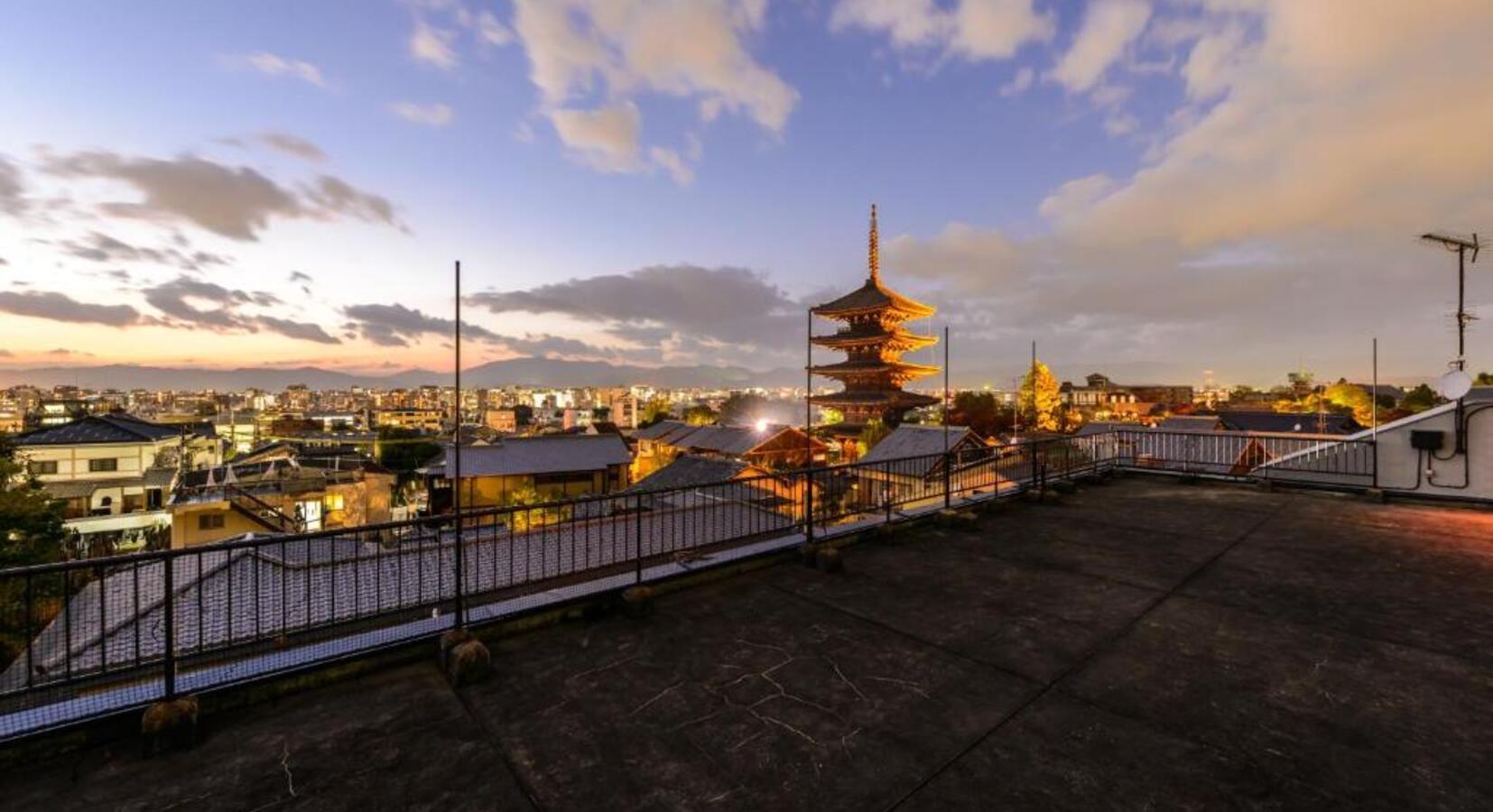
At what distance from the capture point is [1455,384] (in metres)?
10.3

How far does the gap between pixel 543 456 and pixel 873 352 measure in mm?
29562

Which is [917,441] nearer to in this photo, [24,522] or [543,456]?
[543,456]

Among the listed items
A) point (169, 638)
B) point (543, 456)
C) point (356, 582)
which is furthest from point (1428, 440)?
point (543, 456)

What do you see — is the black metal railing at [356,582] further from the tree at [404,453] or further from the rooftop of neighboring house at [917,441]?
the tree at [404,453]

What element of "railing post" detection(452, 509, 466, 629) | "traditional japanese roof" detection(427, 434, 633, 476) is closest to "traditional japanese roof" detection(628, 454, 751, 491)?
"traditional japanese roof" detection(427, 434, 633, 476)

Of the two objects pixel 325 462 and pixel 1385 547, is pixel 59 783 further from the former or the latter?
→ pixel 325 462

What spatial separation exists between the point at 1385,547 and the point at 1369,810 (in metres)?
6.97

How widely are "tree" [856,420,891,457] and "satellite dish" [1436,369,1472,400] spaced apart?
3495 centimetres

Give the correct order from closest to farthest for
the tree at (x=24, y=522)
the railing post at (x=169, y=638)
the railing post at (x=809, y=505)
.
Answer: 1. the railing post at (x=169, y=638)
2. the railing post at (x=809, y=505)
3. the tree at (x=24, y=522)

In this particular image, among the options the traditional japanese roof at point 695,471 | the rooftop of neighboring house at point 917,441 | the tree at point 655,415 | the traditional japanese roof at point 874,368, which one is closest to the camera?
the rooftop of neighboring house at point 917,441

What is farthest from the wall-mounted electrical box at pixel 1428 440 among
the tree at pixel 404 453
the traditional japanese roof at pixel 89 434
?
the tree at pixel 404 453

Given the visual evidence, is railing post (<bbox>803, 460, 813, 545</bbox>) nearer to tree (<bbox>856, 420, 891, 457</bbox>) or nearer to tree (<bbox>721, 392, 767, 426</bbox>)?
tree (<bbox>856, 420, 891, 457</bbox>)

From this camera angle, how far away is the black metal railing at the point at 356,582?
380cm

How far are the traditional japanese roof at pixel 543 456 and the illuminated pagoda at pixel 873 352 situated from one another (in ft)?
58.1
